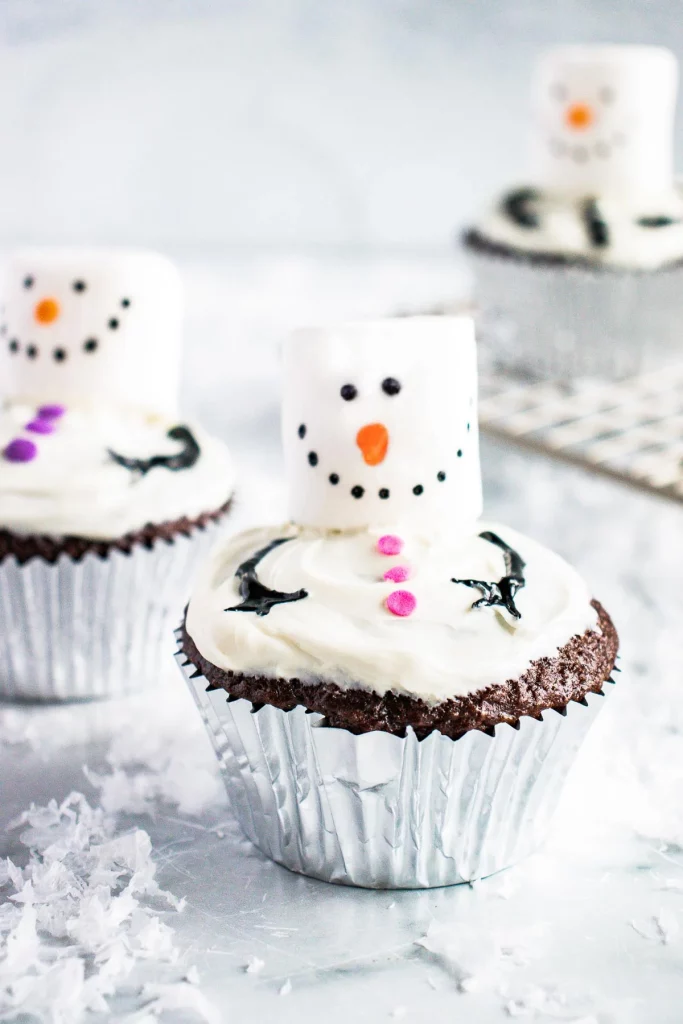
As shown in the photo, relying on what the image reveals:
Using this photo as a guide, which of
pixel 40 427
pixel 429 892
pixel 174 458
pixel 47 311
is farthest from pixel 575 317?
pixel 429 892

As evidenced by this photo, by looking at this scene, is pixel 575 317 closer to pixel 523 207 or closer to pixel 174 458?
pixel 523 207

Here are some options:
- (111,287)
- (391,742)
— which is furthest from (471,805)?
(111,287)

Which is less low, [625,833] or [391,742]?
[391,742]

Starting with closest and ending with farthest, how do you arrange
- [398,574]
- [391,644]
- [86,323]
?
[391,644]
[398,574]
[86,323]

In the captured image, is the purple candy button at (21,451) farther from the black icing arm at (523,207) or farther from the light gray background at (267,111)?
the light gray background at (267,111)

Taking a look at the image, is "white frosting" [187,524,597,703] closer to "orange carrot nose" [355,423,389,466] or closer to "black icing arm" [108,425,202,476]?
"orange carrot nose" [355,423,389,466]

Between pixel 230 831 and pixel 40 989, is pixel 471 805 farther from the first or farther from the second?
pixel 40 989
